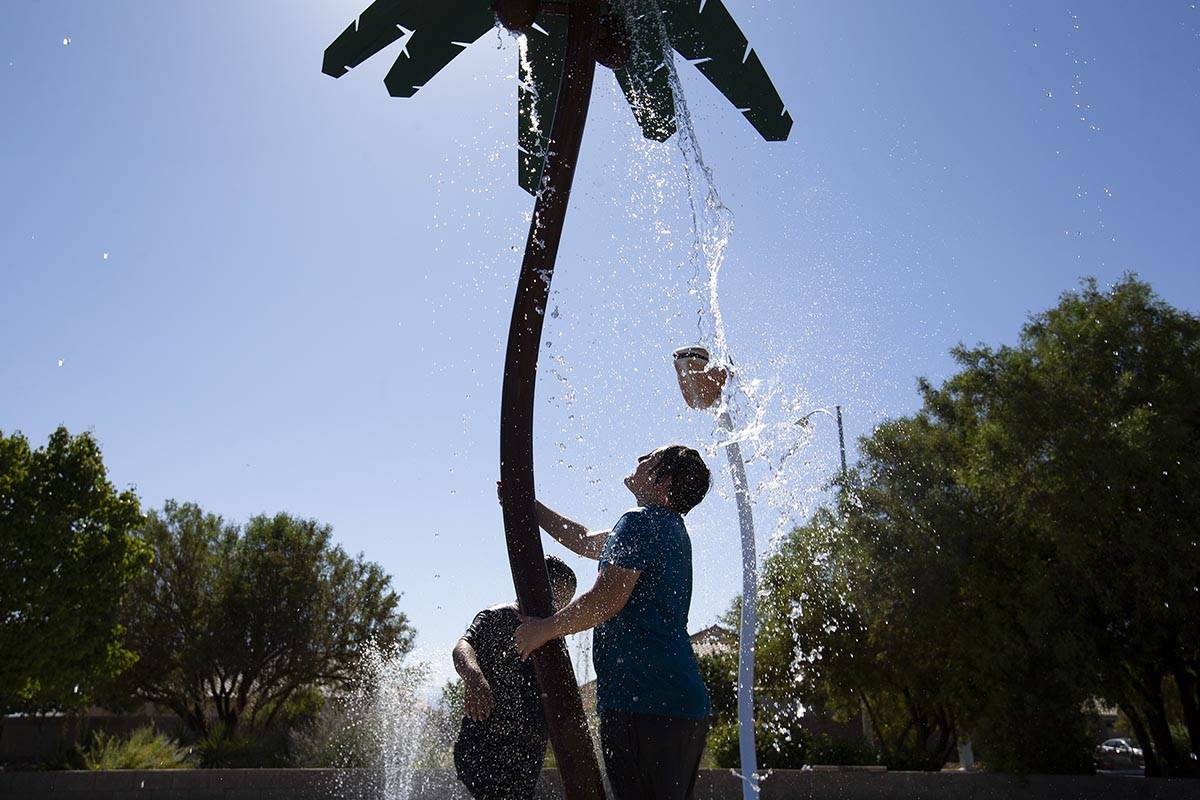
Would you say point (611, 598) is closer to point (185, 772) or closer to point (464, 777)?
point (464, 777)

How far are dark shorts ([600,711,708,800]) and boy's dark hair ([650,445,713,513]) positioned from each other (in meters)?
0.58

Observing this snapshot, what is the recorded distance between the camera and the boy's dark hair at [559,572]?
311 cm

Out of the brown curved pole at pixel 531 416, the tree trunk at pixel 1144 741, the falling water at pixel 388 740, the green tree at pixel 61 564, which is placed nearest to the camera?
the brown curved pole at pixel 531 416

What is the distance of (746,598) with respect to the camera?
204 inches

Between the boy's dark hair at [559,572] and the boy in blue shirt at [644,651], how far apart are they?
0.68 m

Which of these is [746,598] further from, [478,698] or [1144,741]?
[1144,741]

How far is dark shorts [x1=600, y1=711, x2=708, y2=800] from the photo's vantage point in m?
2.27

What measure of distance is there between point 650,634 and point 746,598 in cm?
293

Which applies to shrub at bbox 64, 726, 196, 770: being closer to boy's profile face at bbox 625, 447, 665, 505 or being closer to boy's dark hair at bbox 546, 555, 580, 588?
boy's dark hair at bbox 546, 555, 580, 588

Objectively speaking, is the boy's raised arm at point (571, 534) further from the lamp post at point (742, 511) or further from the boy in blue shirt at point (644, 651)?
the lamp post at point (742, 511)

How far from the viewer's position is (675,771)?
230 centimetres

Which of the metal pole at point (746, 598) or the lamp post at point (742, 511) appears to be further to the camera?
the metal pole at point (746, 598)

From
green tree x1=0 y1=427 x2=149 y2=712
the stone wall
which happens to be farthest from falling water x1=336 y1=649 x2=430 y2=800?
green tree x1=0 y1=427 x2=149 y2=712

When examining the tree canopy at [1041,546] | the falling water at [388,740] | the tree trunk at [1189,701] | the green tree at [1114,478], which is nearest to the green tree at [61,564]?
the falling water at [388,740]
